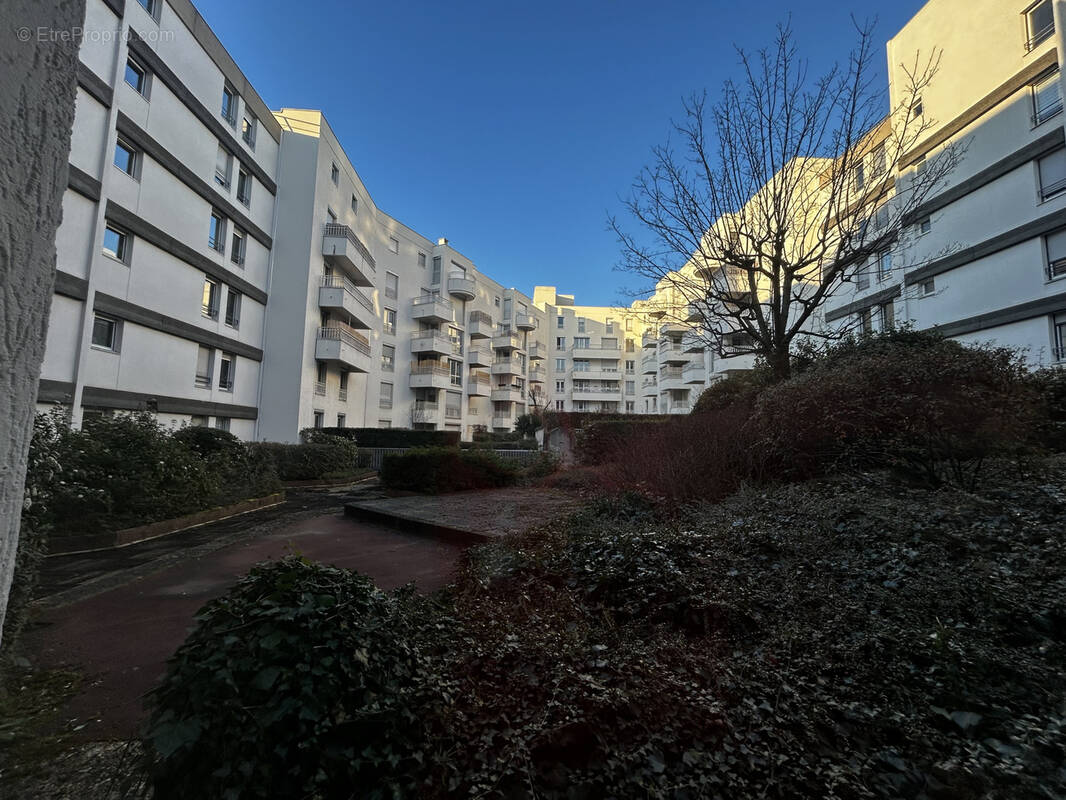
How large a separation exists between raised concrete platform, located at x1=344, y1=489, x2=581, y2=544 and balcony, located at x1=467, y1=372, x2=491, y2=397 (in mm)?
28336

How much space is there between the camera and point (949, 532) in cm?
353

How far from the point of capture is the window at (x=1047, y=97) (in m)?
14.6

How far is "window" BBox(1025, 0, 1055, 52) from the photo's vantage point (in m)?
15.0

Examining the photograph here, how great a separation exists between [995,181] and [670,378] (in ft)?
87.6

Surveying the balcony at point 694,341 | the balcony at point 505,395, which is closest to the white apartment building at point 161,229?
the balcony at point 694,341

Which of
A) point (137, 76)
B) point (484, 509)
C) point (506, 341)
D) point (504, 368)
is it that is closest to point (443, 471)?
point (484, 509)

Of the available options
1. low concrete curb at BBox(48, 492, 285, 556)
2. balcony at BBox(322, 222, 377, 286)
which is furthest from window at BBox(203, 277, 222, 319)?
low concrete curb at BBox(48, 492, 285, 556)

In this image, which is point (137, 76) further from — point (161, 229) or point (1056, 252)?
point (1056, 252)

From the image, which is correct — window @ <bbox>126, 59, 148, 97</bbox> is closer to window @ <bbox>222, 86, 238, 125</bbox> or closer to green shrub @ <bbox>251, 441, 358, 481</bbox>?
window @ <bbox>222, 86, 238, 125</bbox>

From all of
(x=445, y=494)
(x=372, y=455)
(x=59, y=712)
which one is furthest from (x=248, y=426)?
(x=59, y=712)

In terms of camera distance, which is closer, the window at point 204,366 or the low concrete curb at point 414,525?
the low concrete curb at point 414,525

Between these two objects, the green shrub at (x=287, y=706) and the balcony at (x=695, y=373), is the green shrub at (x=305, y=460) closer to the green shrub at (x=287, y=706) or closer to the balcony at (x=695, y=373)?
the green shrub at (x=287, y=706)

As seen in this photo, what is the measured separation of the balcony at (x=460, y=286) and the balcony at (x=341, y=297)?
13012 mm

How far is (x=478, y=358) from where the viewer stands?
128 feet
